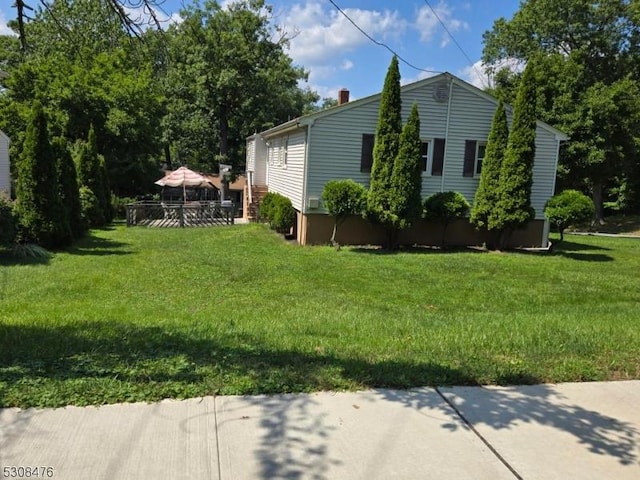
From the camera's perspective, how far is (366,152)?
49.6 ft

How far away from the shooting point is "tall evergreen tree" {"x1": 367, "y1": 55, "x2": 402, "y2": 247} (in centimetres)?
1393

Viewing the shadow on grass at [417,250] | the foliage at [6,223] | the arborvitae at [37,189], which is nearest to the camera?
the foliage at [6,223]

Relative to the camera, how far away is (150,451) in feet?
8.27

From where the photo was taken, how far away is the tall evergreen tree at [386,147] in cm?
1393

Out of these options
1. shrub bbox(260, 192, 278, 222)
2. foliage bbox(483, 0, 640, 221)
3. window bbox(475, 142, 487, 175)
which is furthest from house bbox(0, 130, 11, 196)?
foliage bbox(483, 0, 640, 221)

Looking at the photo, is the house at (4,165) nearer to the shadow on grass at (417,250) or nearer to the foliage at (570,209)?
the shadow on grass at (417,250)

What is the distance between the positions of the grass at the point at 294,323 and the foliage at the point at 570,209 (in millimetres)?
1824

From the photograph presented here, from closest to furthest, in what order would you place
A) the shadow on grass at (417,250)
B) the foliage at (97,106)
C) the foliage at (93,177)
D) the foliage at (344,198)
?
the foliage at (344,198) < the shadow on grass at (417,250) < the foliage at (93,177) < the foliage at (97,106)

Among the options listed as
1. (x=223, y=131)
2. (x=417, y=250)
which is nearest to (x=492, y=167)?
(x=417, y=250)

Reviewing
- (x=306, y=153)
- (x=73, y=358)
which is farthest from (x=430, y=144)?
(x=73, y=358)

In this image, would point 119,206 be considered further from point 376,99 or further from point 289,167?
point 376,99

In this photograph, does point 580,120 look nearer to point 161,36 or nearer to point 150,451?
point 161,36

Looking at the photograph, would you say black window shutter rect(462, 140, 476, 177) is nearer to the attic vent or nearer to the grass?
the attic vent

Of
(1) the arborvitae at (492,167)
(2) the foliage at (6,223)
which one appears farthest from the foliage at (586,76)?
(2) the foliage at (6,223)
